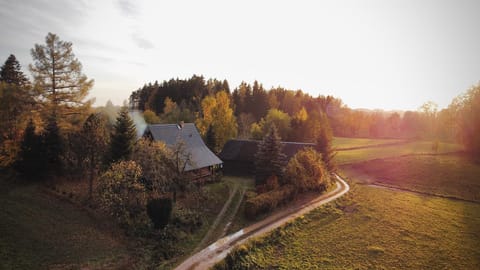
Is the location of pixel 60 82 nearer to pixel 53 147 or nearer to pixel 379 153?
pixel 53 147

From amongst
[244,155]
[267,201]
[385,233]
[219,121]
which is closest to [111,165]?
[267,201]

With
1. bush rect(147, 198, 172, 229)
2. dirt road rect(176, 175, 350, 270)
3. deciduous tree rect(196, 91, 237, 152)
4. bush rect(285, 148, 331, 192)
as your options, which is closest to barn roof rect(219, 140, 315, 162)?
bush rect(285, 148, 331, 192)

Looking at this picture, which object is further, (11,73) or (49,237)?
(11,73)

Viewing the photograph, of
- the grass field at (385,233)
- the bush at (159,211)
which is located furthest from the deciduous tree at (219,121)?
the bush at (159,211)

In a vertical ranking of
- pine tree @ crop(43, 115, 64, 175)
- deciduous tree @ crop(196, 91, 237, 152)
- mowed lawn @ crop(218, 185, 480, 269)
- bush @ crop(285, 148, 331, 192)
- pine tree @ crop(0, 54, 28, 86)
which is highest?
pine tree @ crop(0, 54, 28, 86)

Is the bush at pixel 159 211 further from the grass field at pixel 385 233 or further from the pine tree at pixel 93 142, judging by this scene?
the pine tree at pixel 93 142

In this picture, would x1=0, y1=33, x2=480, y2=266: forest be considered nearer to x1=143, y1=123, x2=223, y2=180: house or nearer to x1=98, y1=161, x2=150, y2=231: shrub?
x1=98, y1=161, x2=150, y2=231: shrub
